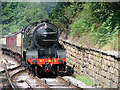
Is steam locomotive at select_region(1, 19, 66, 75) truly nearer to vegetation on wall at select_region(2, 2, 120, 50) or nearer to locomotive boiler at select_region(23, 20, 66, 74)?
locomotive boiler at select_region(23, 20, 66, 74)

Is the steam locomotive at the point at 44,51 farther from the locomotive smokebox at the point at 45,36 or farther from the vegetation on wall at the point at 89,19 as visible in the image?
the vegetation on wall at the point at 89,19

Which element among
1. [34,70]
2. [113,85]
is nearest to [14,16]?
[34,70]

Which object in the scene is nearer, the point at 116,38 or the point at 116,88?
the point at 116,88

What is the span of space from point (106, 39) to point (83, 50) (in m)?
1.51

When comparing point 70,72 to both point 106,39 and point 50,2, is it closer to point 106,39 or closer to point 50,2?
point 106,39

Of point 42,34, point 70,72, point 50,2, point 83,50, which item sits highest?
point 50,2

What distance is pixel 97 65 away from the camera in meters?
10.9

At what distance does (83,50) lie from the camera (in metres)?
13.1

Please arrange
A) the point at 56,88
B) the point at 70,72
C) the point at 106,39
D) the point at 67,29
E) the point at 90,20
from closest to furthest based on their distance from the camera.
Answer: the point at 56,88, the point at 106,39, the point at 70,72, the point at 90,20, the point at 67,29

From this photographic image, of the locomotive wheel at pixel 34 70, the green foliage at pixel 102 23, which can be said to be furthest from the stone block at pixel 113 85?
the locomotive wheel at pixel 34 70

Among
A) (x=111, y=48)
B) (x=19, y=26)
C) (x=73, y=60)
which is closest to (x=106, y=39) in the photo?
(x=111, y=48)

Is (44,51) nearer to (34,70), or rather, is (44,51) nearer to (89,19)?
(34,70)

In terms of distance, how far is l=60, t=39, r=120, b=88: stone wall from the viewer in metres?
8.95

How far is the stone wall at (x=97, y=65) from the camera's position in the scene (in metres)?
8.95
